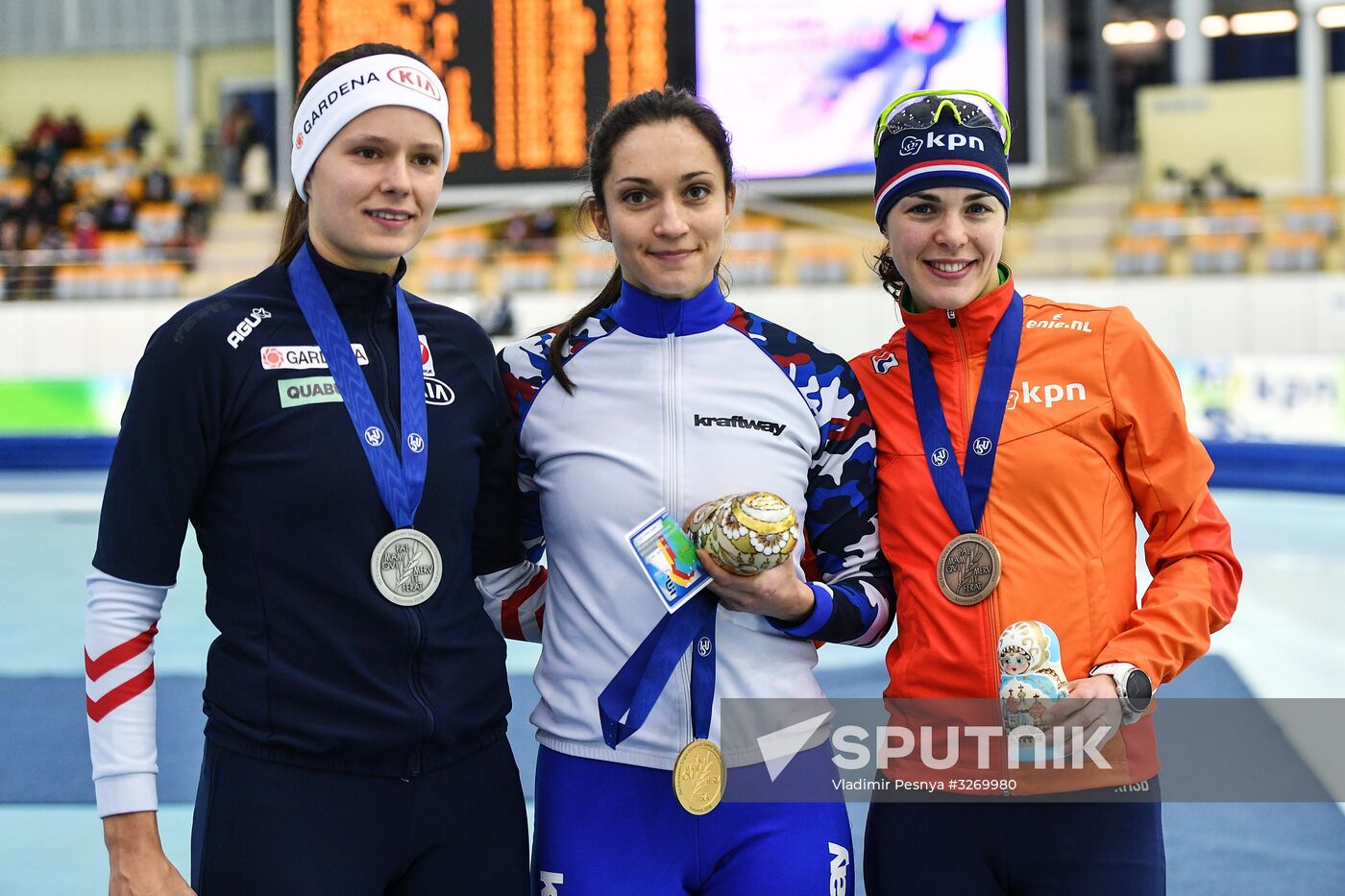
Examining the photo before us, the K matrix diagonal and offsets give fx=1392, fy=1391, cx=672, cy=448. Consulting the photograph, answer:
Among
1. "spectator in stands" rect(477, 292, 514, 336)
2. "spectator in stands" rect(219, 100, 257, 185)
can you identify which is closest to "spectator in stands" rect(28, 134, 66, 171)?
"spectator in stands" rect(219, 100, 257, 185)

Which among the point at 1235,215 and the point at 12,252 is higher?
the point at 12,252

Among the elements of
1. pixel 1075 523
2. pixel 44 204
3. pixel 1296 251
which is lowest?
pixel 1075 523

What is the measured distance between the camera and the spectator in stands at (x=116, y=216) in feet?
58.9

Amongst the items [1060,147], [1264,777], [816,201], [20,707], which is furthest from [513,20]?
[1264,777]

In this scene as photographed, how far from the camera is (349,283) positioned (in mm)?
2066

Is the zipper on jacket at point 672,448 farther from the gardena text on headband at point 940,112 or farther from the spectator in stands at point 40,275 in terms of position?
the spectator in stands at point 40,275

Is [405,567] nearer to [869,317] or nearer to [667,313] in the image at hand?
[667,313]

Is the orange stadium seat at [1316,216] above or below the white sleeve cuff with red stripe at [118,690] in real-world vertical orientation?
above

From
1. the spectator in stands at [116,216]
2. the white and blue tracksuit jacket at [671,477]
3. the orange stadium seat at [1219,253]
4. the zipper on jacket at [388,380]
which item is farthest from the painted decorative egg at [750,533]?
the spectator in stands at [116,216]

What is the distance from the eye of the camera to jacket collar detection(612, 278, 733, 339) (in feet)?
7.34

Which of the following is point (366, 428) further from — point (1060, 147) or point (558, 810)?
point (1060, 147)

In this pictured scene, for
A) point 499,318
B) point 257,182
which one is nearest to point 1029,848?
point 499,318

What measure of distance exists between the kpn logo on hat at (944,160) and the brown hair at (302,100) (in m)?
0.79

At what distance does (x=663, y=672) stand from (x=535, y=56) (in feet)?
41.5
